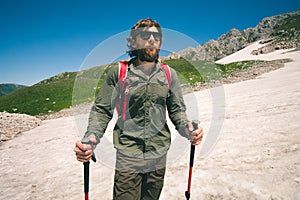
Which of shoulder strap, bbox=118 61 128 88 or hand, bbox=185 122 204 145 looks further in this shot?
hand, bbox=185 122 204 145

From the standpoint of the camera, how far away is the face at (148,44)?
298cm

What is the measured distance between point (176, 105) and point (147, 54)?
843 millimetres

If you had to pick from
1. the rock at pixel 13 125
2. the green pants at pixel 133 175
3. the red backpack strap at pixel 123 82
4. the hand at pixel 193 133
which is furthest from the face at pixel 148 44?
the rock at pixel 13 125

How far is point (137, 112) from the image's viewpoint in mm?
2949

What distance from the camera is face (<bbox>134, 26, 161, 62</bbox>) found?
298 centimetres

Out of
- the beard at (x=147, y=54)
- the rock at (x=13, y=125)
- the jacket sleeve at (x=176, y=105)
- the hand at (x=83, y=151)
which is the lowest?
the rock at (x=13, y=125)

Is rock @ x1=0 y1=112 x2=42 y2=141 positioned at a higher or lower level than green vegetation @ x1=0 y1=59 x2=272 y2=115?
lower

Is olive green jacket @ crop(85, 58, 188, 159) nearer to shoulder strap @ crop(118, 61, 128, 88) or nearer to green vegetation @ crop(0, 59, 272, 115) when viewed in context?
shoulder strap @ crop(118, 61, 128, 88)

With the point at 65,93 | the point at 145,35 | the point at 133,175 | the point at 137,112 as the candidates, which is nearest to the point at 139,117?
the point at 137,112

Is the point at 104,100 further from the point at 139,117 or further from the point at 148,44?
the point at 148,44

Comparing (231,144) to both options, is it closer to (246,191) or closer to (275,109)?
(246,191)

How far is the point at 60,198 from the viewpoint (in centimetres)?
540

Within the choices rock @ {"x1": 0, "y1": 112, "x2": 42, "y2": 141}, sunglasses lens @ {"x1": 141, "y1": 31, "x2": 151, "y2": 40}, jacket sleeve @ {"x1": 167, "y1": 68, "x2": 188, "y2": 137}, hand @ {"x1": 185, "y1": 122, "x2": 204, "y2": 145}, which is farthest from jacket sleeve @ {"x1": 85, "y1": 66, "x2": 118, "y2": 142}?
rock @ {"x1": 0, "y1": 112, "x2": 42, "y2": 141}

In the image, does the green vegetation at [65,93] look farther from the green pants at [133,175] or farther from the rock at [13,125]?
the rock at [13,125]
